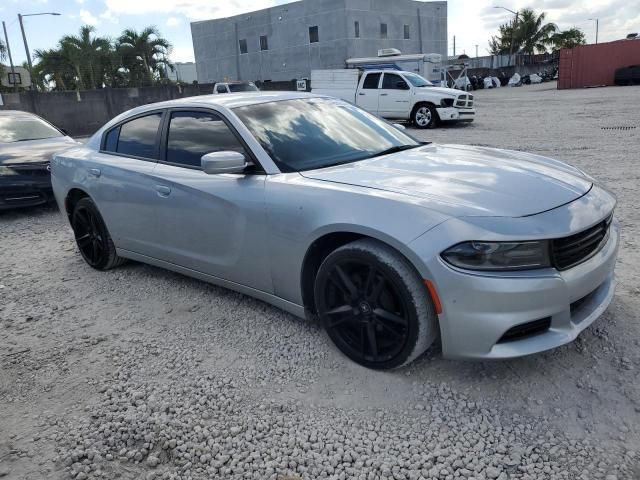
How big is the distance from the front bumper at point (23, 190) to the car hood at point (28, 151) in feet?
0.80

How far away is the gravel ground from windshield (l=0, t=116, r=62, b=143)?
5058 millimetres

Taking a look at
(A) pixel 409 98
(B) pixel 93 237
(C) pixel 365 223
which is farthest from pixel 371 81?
(C) pixel 365 223

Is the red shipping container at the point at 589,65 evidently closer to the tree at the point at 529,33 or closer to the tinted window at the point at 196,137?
the tree at the point at 529,33

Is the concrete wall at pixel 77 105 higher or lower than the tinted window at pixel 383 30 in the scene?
lower

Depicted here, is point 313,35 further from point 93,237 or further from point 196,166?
point 196,166

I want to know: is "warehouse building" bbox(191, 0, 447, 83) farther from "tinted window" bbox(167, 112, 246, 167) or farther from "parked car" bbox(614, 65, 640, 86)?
"tinted window" bbox(167, 112, 246, 167)

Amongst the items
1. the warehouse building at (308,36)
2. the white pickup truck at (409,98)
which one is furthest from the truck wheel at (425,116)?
the warehouse building at (308,36)

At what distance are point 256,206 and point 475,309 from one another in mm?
1451

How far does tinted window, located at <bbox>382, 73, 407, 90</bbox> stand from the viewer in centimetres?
1689

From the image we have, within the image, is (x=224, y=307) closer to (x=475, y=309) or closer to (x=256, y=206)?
(x=256, y=206)

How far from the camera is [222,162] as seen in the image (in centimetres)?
322

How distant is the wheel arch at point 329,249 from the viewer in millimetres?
2631

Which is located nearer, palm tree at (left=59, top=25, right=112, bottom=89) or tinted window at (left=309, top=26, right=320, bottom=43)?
palm tree at (left=59, top=25, right=112, bottom=89)

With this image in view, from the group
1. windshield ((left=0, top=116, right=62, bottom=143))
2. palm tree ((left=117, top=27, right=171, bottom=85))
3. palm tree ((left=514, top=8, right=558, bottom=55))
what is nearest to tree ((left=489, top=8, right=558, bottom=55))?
palm tree ((left=514, top=8, right=558, bottom=55))
